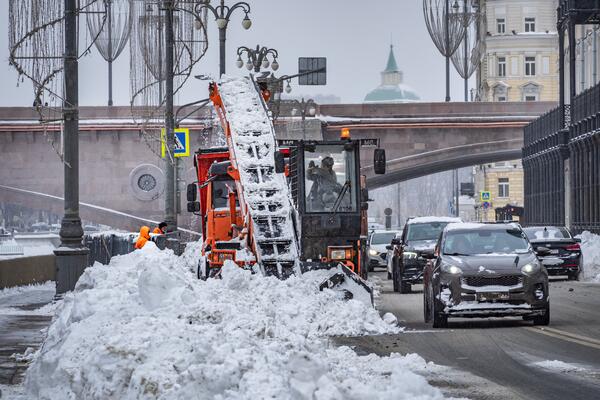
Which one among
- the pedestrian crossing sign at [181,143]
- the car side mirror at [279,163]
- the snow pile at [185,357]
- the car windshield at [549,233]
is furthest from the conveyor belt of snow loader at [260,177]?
the car windshield at [549,233]

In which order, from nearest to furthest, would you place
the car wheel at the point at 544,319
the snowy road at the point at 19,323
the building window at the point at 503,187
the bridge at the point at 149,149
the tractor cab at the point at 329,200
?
the snowy road at the point at 19,323 → the car wheel at the point at 544,319 → the tractor cab at the point at 329,200 → the bridge at the point at 149,149 → the building window at the point at 503,187

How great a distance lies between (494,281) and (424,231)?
15.0m

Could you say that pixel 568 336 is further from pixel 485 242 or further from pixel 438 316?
pixel 485 242

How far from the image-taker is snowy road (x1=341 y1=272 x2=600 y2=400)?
43.0 ft

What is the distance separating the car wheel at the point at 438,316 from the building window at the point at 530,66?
370ft

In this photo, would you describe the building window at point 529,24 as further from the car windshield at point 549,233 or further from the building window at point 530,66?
the car windshield at point 549,233

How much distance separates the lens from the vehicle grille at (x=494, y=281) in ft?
68.2

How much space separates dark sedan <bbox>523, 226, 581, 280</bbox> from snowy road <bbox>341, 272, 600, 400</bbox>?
1321 cm

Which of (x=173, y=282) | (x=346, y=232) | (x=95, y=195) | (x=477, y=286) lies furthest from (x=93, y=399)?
(x=95, y=195)

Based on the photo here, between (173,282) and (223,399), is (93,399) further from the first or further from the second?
(173,282)

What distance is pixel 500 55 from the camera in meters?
132

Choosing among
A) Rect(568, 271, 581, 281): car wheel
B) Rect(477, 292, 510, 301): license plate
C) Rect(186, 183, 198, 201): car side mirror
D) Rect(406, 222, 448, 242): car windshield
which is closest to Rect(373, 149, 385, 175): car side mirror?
Rect(477, 292, 510, 301): license plate

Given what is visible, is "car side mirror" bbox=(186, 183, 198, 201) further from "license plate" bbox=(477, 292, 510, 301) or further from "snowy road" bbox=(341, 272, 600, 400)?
"license plate" bbox=(477, 292, 510, 301)

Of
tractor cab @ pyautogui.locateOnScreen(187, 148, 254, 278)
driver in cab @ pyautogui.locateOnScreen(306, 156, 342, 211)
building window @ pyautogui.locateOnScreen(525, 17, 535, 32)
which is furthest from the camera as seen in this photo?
building window @ pyautogui.locateOnScreen(525, 17, 535, 32)
